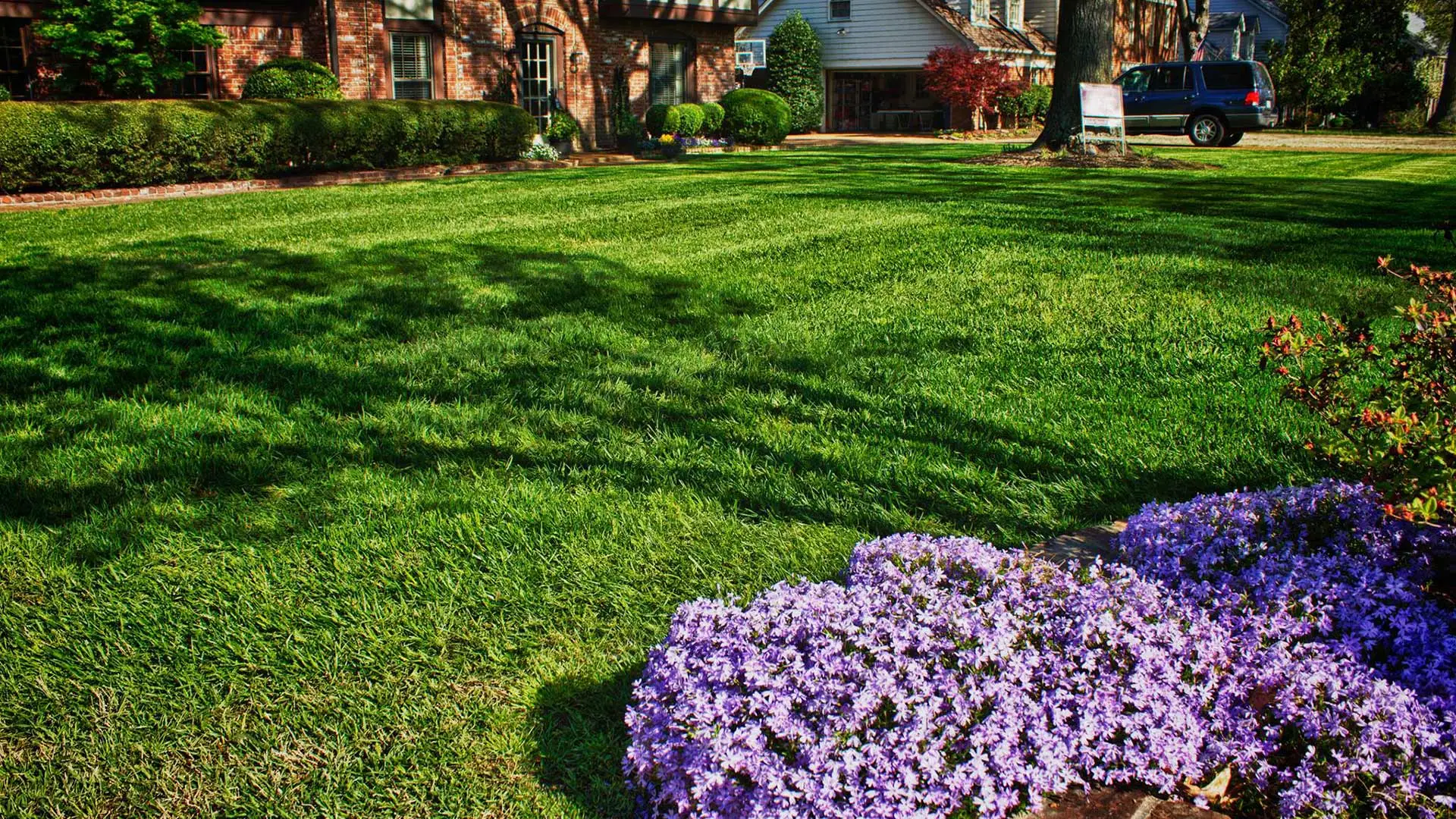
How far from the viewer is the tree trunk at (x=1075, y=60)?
56.7ft

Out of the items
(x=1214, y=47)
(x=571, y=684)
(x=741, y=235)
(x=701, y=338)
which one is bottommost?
(x=571, y=684)

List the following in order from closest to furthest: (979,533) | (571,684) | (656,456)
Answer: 1. (571,684)
2. (979,533)
3. (656,456)

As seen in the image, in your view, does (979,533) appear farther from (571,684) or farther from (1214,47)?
(1214,47)

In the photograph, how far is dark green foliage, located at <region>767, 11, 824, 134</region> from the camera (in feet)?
108

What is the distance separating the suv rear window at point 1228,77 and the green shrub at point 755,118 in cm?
1053

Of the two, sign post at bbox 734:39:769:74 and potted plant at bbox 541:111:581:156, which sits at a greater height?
sign post at bbox 734:39:769:74

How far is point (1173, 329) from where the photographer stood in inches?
230

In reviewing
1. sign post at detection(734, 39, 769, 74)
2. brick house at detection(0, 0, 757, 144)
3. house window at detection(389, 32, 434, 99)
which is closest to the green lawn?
brick house at detection(0, 0, 757, 144)

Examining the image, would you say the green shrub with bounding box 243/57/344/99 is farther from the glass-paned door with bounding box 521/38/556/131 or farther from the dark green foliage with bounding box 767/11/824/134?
the dark green foliage with bounding box 767/11/824/134

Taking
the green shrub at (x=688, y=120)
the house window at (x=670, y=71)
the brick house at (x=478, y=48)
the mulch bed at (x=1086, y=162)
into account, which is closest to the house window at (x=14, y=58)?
the brick house at (x=478, y=48)

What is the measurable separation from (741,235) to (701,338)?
351 cm

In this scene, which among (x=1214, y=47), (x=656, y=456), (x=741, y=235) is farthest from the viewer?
(x=1214, y=47)

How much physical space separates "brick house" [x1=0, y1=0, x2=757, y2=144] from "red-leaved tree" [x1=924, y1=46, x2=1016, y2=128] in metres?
8.44

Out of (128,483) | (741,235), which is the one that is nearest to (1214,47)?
(741,235)
